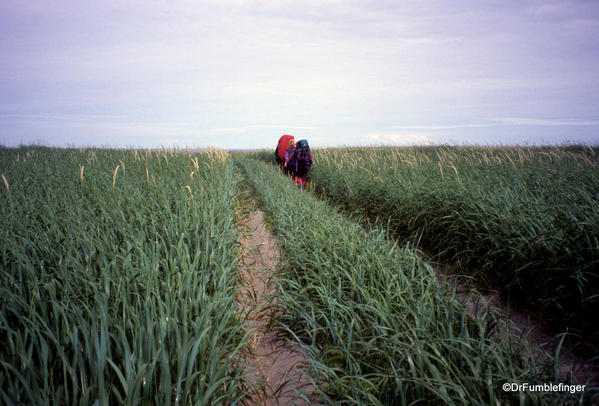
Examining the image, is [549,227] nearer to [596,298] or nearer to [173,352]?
[596,298]

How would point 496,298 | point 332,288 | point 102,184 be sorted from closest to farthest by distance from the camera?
point 332,288 < point 496,298 < point 102,184

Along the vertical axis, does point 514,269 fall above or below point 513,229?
below

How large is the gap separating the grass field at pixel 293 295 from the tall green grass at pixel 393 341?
0.02 metres

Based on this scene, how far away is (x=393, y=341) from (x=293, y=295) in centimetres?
119

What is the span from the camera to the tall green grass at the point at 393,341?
4.83 ft

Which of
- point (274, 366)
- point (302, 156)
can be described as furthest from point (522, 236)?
point (302, 156)

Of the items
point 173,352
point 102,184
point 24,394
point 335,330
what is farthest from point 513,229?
point 102,184

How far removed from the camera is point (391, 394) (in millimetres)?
1649

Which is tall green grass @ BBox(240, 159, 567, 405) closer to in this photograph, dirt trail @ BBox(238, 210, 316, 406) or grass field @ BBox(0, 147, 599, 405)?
grass field @ BBox(0, 147, 599, 405)

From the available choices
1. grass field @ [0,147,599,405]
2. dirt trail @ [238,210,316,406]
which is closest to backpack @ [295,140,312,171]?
grass field @ [0,147,599,405]

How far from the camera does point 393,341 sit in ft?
5.56

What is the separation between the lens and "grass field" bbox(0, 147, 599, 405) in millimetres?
1434

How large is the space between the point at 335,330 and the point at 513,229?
8.58 feet

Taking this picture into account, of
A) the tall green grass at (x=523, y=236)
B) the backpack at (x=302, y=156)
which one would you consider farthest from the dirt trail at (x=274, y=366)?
the backpack at (x=302, y=156)
